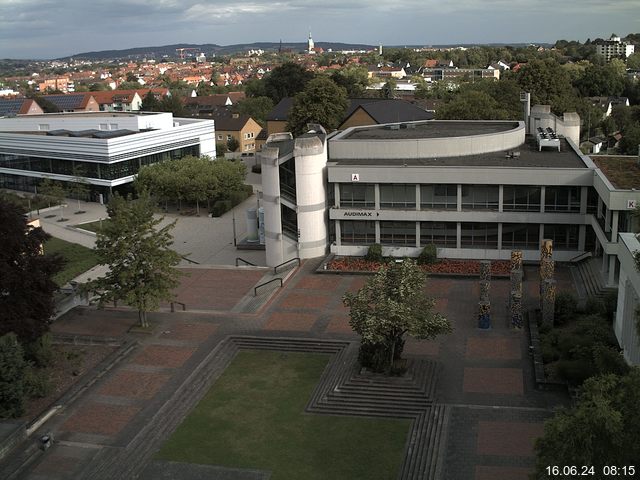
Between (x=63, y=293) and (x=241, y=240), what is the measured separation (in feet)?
50.8

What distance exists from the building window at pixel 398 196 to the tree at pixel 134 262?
46.7ft

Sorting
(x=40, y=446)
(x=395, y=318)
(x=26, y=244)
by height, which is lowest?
(x=40, y=446)

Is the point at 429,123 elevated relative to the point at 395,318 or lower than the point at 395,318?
elevated

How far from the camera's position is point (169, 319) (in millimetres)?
34594

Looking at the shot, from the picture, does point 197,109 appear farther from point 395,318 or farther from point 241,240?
point 395,318

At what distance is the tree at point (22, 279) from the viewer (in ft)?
88.7

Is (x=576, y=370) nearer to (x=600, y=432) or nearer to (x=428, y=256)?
(x=600, y=432)

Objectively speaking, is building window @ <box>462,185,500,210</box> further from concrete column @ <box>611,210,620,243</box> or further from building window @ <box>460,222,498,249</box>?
concrete column @ <box>611,210,620,243</box>

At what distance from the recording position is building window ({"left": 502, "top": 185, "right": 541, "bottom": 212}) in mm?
40000

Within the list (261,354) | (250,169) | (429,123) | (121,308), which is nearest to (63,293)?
(121,308)

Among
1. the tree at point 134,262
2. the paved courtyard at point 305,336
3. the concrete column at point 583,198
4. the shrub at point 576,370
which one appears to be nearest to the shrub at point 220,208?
the paved courtyard at point 305,336

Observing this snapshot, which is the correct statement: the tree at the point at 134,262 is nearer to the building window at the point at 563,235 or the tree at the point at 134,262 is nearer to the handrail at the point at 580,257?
the building window at the point at 563,235

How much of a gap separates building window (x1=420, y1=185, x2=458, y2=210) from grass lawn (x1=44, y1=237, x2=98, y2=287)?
64.5ft

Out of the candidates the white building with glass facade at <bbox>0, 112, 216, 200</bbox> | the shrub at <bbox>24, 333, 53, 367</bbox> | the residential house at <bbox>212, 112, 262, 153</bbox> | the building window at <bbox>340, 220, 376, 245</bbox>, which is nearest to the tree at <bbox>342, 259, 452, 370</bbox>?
the shrub at <bbox>24, 333, 53, 367</bbox>
